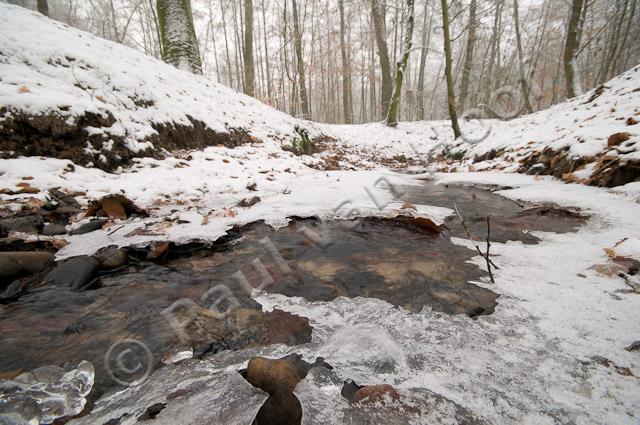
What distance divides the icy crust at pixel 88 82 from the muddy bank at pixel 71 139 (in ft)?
0.14

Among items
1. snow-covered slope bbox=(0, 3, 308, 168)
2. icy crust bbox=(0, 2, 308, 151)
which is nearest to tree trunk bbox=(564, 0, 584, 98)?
icy crust bbox=(0, 2, 308, 151)

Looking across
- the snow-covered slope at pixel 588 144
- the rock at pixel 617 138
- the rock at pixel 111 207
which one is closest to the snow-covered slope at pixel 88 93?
the rock at pixel 111 207

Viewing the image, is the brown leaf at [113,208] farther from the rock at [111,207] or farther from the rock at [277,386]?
the rock at [277,386]

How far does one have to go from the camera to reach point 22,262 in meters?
1.52

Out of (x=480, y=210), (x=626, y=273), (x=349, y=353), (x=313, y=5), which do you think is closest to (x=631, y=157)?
(x=480, y=210)

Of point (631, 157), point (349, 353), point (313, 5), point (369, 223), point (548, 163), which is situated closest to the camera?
point (349, 353)

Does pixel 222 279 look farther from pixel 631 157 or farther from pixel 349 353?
pixel 631 157

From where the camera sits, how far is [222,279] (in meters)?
1.56

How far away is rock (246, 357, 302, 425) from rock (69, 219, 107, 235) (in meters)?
1.88

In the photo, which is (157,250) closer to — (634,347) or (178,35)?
(634,347)

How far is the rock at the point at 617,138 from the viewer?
296cm

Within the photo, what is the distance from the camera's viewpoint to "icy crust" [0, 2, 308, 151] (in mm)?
2928

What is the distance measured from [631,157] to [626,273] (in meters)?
2.29

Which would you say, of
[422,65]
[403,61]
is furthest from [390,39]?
[403,61]
